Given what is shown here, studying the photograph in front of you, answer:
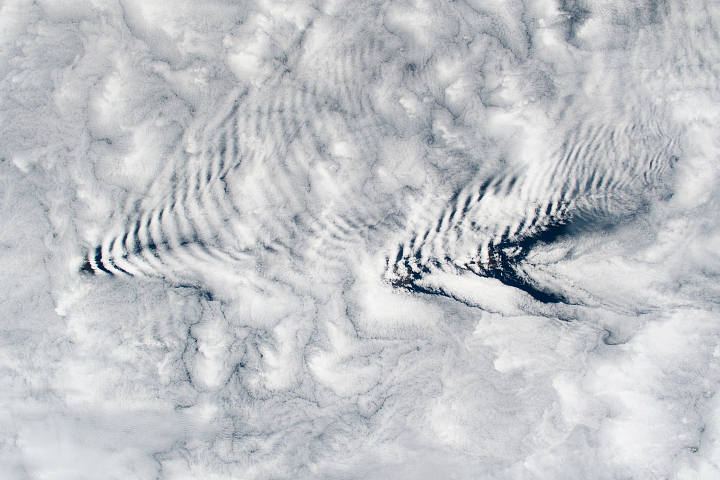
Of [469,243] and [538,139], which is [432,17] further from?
[469,243]

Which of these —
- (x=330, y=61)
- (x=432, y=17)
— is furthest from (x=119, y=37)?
(x=432, y=17)

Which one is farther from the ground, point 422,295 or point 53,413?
point 422,295

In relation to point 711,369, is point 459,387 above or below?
below

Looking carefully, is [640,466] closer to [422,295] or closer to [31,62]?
[422,295]

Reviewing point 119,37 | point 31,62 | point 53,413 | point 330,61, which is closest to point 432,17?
point 330,61

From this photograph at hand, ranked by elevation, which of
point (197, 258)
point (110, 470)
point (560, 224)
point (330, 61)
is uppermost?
point (330, 61)

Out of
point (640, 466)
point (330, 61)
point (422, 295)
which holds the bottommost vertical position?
point (640, 466)
